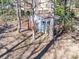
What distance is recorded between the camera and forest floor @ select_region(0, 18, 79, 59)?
526 inches

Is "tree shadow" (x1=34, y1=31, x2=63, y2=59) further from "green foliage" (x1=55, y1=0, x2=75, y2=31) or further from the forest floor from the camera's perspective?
"green foliage" (x1=55, y1=0, x2=75, y2=31)

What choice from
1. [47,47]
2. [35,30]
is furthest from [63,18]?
[47,47]

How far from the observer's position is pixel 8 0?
24.9 meters

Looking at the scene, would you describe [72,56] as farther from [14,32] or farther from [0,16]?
[0,16]

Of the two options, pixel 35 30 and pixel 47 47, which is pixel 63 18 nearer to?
pixel 35 30

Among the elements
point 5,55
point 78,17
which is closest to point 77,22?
point 78,17

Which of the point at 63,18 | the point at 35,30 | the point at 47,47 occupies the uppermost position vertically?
the point at 63,18

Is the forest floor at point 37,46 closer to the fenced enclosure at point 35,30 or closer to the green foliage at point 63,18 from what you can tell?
the fenced enclosure at point 35,30

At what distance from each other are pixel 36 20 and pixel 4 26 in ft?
10.9

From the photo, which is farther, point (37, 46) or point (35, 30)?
point (35, 30)

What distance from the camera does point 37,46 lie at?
14719 millimetres

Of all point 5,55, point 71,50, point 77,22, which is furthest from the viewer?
point 77,22

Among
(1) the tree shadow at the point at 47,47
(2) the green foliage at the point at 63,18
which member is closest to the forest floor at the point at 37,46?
(1) the tree shadow at the point at 47,47

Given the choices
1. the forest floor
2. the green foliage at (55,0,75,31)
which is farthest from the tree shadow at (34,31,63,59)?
the green foliage at (55,0,75,31)
